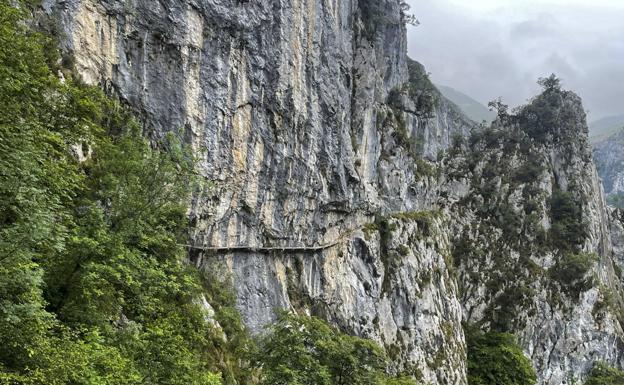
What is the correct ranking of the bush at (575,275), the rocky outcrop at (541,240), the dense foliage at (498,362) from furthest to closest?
the bush at (575,275), the rocky outcrop at (541,240), the dense foliage at (498,362)

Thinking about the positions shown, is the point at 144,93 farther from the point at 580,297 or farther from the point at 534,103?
the point at 534,103

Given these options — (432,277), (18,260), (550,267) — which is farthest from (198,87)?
(550,267)

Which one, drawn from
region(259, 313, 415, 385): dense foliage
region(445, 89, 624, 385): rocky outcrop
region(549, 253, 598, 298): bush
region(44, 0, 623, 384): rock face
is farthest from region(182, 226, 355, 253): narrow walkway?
region(549, 253, 598, 298): bush

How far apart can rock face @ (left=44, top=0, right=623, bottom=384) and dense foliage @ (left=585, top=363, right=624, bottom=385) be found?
319 cm

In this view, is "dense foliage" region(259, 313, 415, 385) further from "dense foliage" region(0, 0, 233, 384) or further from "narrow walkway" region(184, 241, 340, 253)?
"narrow walkway" region(184, 241, 340, 253)

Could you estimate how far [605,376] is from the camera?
62.0 m

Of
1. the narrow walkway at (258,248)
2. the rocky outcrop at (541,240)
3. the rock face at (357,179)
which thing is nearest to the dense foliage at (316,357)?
the narrow walkway at (258,248)

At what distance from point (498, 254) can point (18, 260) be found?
7434cm

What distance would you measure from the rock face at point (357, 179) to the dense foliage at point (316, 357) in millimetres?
10800

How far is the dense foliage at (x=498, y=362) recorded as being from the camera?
5550 cm

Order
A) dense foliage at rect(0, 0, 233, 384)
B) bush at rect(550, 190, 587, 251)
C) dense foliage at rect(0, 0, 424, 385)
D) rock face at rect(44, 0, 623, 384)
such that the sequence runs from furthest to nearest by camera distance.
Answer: bush at rect(550, 190, 587, 251) → rock face at rect(44, 0, 623, 384) → dense foliage at rect(0, 0, 424, 385) → dense foliage at rect(0, 0, 233, 384)

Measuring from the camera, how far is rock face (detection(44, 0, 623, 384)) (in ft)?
97.7

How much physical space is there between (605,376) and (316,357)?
59422 mm

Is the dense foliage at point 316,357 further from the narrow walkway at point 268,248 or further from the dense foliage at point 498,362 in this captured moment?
the dense foliage at point 498,362
